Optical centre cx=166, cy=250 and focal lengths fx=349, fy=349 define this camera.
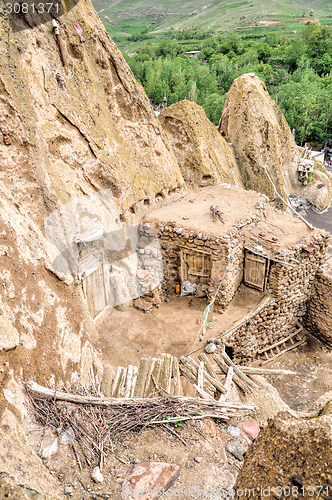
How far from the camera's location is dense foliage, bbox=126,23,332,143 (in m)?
40.1

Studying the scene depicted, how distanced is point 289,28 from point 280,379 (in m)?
116

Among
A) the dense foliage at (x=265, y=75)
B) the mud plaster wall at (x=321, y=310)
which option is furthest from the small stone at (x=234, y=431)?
the dense foliage at (x=265, y=75)

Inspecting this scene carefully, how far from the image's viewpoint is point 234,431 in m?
5.56

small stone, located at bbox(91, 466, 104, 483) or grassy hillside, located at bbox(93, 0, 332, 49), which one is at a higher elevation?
grassy hillside, located at bbox(93, 0, 332, 49)

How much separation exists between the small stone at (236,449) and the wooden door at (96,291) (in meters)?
5.50

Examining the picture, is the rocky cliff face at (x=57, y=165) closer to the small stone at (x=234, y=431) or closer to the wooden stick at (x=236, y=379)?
the small stone at (x=234, y=431)

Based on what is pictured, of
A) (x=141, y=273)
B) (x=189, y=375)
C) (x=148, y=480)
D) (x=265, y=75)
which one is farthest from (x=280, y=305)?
(x=265, y=75)

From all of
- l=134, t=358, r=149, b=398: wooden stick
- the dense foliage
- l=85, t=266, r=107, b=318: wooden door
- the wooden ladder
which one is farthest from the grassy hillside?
l=134, t=358, r=149, b=398: wooden stick

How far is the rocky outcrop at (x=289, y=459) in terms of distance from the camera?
11.6 feet

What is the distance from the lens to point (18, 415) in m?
4.43

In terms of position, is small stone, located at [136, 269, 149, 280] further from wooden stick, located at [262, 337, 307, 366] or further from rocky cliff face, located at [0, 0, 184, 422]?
wooden stick, located at [262, 337, 307, 366]

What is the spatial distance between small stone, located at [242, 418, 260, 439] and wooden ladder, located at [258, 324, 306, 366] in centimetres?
595

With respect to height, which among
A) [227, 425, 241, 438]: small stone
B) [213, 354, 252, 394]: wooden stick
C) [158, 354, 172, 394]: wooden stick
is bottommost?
[213, 354, 252, 394]: wooden stick

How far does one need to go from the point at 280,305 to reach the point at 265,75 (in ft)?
177
